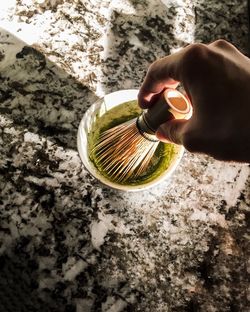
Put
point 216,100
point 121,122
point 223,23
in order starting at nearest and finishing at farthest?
point 216,100 < point 121,122 < point 223,23

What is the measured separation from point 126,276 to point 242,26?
70 centimetres

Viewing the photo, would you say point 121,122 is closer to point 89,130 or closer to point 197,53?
point 89,130

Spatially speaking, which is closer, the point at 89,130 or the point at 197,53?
the point at 197,53

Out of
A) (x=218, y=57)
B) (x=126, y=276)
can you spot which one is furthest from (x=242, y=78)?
(x=126, y=276)

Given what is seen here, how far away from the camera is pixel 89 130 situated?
0.82 m

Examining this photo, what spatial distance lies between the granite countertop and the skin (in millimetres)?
269

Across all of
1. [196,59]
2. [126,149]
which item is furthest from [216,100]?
[126,149]

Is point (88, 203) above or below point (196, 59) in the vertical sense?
below

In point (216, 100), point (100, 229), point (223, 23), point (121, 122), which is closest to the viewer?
point (216, 100)

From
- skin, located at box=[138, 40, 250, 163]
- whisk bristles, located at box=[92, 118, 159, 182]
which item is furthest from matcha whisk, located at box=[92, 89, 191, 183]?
skin, located at box=[138, 40, 250, 163]

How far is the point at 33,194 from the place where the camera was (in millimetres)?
786

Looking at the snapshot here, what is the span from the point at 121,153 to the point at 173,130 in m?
0.23

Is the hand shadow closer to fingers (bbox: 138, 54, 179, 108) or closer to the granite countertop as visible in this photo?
the granite countertop

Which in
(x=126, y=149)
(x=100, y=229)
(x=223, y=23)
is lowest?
(x=100, y=229)
